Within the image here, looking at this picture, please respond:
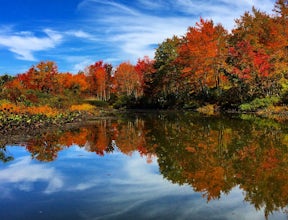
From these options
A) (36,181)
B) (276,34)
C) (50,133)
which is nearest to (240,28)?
(276,34)

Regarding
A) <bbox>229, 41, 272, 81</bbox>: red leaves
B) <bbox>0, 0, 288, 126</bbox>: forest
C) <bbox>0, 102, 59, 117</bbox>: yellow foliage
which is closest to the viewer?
<bbox>0, 102, 59, 117</bbox>: yellow foliage

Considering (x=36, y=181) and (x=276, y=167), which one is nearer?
(x=36, y=181)

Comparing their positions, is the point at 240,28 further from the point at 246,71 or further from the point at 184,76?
the point at 246,71

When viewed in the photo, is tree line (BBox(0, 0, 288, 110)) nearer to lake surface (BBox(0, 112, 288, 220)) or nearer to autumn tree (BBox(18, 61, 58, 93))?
autumn tree (BBox(18, 61, 58, 93))

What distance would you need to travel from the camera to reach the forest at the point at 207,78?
25875 mm

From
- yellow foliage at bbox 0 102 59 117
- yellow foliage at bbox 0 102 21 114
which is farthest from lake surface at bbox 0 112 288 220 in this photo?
yellow foliage at bbox 0 102 59 117

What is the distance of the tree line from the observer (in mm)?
29109

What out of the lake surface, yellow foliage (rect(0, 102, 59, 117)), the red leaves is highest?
the red leaves

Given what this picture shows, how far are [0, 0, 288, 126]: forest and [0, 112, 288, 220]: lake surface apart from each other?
7.30 metres

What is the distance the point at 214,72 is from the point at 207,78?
159cm

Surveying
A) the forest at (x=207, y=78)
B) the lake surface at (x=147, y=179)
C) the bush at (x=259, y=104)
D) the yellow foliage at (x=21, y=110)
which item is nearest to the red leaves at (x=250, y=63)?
the forest at (x=207, y=78)

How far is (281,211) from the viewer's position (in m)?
4.98

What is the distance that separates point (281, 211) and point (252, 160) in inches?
142

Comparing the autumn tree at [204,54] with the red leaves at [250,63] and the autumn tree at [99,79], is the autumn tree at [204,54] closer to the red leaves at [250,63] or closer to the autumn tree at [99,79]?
the red leaves at [250,63]
